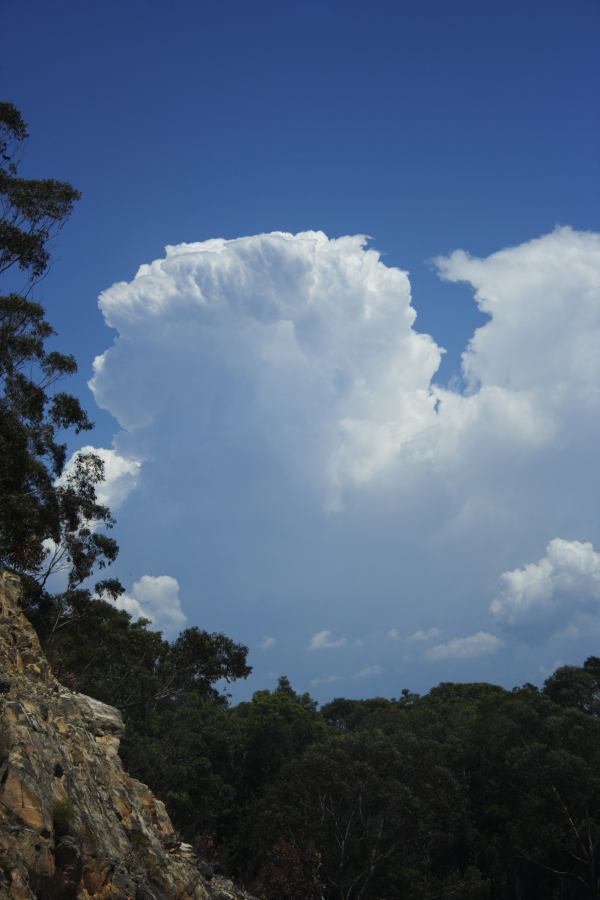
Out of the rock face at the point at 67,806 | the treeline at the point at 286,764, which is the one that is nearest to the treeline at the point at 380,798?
the treeline at the point at 286,764

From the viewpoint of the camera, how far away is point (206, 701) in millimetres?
59031

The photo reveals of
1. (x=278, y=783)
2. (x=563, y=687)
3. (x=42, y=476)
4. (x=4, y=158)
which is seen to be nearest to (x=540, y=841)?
(x=278, y=783)

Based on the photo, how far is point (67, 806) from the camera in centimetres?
1544

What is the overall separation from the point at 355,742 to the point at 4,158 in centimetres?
3388

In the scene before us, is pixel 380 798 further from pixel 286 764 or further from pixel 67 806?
pixel 67 806

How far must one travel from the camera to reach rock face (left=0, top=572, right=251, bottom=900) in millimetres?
13969

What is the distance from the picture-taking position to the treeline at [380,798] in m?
36.3

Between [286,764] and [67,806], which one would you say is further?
[286,764]

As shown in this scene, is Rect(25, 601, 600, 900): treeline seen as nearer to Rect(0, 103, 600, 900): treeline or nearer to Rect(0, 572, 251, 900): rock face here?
Rect(0, 103, 600, 900): treeline

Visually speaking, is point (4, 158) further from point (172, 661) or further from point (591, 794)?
point (591, 794)

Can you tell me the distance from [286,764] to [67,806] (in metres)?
29.4

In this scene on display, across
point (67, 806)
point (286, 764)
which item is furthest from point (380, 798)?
point (67, 806)

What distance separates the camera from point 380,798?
39.2m

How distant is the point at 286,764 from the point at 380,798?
6106mm
